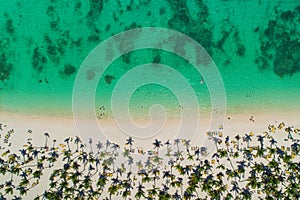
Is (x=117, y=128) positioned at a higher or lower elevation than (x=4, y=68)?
lower

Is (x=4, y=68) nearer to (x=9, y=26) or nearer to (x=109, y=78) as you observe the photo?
(x=9, y=26)

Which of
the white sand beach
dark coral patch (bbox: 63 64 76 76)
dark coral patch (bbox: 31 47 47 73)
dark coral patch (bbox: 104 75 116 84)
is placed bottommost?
the white sand beach

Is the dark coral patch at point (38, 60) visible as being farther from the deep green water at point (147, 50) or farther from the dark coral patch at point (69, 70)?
the dark coral patch at point (69, 70)

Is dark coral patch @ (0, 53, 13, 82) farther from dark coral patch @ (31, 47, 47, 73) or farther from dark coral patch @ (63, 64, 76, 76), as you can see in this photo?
dark coral patch @ (63, 64, 76, 76)

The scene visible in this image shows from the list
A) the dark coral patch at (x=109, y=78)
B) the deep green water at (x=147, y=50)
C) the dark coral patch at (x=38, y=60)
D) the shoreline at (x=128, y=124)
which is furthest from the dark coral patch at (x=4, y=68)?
the dark coral patch at (x=109, y=78)

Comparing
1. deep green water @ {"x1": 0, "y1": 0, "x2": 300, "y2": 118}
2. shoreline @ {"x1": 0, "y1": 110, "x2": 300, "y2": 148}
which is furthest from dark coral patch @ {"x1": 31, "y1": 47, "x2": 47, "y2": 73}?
shoreline @ {"x1": 0, "y1": 110, "x2": 300, "y2": 148}

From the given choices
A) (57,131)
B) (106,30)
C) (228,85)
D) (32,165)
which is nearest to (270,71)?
(228,85)

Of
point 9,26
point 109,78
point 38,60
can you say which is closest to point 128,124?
point 109,78

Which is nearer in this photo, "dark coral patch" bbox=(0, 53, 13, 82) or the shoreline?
the shoreline

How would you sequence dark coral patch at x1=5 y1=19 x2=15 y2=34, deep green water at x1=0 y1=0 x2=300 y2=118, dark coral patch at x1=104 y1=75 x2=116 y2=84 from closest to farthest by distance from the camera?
1. deep green water at x1=0 y1=0 x2=300 y2=118
2. dark coral patch at x1=104 y1=75 x2=116 y2=84
3. dark coral patch at x1=5 y1=19 x2=15 y2=34
